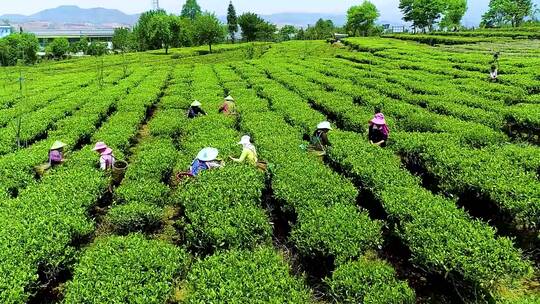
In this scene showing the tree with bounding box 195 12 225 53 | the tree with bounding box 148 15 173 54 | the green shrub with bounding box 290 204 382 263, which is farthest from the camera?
the tree with bounding box 148 15 173 54

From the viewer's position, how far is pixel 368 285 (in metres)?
6.77

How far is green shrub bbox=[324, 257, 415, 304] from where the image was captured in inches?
256

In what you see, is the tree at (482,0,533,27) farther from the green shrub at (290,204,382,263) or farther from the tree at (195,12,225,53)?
the green shrub at (290,204,382,263)

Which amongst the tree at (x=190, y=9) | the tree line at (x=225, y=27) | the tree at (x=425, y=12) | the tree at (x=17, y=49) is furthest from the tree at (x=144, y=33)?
the tree at (x=425, y=12)

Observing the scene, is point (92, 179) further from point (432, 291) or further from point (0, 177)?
point (432, 291)

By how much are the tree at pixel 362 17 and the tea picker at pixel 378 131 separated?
91276 millimetres

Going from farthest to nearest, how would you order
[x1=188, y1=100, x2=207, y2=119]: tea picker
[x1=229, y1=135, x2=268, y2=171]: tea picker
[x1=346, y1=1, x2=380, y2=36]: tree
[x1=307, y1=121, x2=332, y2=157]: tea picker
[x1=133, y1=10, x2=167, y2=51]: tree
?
[x1=346, y1=1, x2=380, y2=36]: tree
[x1=133, y1=10, x2=167, y2=51]: tree
[x1=188, y1=100, x2=207, y2=119]: tea picker
[x1=307, y1=121, x2=332, y2=157]: tea picker
[x1=229, y1=135, x2=268, y2=171]: tea picker

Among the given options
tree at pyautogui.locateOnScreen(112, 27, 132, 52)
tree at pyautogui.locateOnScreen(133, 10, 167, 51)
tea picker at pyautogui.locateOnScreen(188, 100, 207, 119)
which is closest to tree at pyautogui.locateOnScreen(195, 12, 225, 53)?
tree at pyautogui.locateOnScreen(133, 10, 167, 51)

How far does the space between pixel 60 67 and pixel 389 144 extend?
58370mm

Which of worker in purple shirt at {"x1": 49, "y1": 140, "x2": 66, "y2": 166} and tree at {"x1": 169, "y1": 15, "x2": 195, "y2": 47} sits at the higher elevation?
tree at {"x1": 169, "y1": 15, "x2": 195, "y2": 47}

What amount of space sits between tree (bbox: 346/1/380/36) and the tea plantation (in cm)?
8509

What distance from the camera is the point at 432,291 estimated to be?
25.7 feet

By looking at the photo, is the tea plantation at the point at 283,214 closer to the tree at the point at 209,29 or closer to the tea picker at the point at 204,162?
the tea picker at the point at 204,162

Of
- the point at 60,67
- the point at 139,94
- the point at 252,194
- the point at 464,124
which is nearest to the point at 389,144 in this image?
the point at 464,124
